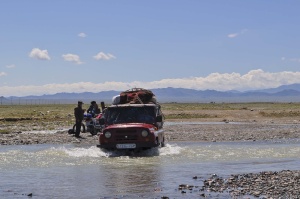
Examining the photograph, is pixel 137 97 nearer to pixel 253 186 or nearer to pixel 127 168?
pixel 127 168

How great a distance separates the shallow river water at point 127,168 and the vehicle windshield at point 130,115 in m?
1.65

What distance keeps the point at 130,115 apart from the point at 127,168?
5847 mm

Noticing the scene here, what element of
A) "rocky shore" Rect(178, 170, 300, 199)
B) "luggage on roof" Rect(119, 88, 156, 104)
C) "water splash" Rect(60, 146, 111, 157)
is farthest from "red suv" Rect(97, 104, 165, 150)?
"rocky shore" Rect(178, 170, 300, 199)

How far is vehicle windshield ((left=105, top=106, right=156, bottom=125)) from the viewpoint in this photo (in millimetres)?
25859

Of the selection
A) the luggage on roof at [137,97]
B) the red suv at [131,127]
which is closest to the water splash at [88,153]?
the red suv at [131,127]

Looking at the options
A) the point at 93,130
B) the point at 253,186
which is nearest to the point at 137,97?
the point at 93,130

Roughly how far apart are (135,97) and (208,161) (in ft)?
24.2

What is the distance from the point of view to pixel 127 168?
2056cm

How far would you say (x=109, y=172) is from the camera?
19594 mm

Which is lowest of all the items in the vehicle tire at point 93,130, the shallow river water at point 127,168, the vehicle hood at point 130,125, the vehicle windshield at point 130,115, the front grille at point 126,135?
the shallow river water at point 127,168

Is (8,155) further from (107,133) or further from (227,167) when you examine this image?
(227,167)

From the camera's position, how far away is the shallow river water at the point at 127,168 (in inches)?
618

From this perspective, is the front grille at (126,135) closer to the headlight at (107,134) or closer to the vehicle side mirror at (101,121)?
the headlight at (107,134)

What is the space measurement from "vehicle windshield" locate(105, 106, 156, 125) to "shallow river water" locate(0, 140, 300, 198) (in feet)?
5.42
